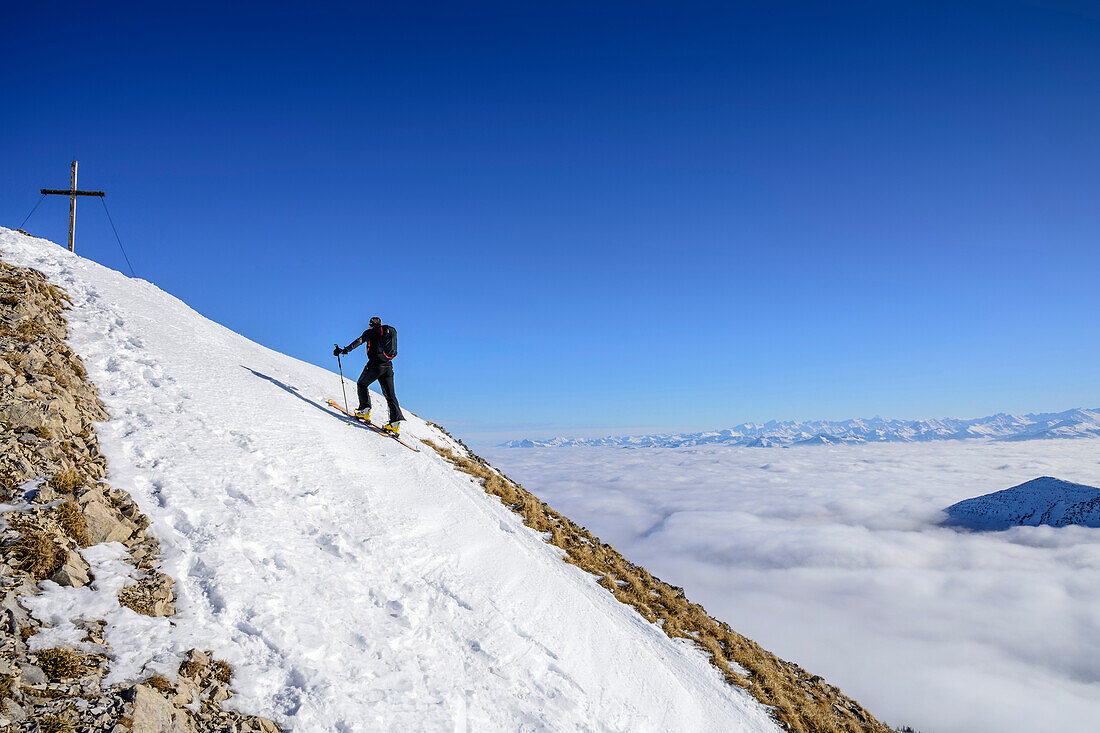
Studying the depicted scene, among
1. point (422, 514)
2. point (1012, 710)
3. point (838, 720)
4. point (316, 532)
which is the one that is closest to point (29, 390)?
point (316, 532)

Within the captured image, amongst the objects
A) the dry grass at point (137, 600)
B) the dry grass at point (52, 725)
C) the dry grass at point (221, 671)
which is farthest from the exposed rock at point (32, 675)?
the dry grass at point (221, 671)

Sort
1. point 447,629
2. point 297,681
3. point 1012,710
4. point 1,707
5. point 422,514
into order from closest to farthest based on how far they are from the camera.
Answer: point 1,707, point 297,681, point 447,629, point 422,514, point 1012,710

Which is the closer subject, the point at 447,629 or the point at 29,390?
the point at 447,629

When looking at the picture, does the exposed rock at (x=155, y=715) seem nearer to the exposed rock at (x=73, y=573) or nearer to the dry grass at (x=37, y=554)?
the exposed rock at (x=73, y=573)

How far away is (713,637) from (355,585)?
29.6ft

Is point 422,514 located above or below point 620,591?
above

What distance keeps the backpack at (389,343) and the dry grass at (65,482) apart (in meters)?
8.96

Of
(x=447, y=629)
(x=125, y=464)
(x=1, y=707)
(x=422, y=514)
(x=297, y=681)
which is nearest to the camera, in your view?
(x=1, y=707)

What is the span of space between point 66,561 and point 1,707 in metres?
1.99

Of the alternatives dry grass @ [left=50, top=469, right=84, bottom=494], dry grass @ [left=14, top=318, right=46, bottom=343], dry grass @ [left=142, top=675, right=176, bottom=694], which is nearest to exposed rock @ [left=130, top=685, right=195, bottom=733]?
dry grass @ [left=142, top=675, right=176, bottom=694]

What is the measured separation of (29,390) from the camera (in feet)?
25.3

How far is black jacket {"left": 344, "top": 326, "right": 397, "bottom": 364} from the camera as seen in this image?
15.1m

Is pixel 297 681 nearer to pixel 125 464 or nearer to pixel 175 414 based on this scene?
pixel 125 464

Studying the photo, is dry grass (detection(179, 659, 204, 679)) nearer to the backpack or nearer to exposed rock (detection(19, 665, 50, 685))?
exposed rock (detection(19, 665, 50, 685))
